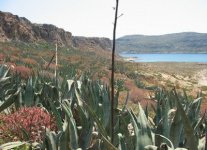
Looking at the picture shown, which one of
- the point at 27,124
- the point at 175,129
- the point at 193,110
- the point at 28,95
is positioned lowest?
the point at 27,124

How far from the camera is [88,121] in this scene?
147 inches

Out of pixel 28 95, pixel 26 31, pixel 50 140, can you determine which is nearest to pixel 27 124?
pixel 28 95

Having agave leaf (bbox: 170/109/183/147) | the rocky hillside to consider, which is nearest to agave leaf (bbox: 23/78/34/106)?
agave leaf (bbox: 170/109/183/147)

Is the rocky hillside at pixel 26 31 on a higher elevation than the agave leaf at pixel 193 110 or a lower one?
higher

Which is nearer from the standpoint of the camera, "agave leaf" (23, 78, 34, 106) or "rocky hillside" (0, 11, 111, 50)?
"agave leaf" (23, 78, 34, 106)

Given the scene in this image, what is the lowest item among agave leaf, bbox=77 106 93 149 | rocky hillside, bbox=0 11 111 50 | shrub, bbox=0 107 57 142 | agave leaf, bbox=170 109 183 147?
shrub, bbox=0 107 57 142

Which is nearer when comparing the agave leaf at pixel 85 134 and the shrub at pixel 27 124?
the agave leaf at pixel 85 134

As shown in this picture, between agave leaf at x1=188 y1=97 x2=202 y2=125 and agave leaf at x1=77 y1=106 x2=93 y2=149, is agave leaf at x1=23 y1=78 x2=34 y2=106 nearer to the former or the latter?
agave leaf at x1=188 y1=97 x2=202 y2=125

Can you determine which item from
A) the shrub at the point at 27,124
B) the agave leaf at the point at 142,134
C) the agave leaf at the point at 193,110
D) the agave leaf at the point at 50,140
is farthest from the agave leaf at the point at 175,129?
the shrub at the point at 27,124

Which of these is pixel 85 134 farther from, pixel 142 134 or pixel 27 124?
pixel 27 124

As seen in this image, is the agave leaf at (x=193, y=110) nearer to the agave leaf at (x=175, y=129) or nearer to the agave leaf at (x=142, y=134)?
the agave leaf at (x=175, y=129)

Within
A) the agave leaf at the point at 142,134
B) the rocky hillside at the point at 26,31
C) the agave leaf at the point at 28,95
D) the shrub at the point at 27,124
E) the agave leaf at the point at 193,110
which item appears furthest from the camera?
the rocky hillside at the point at 26,31

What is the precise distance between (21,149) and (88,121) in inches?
44.7

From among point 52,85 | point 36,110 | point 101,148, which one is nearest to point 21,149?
point 36,110
